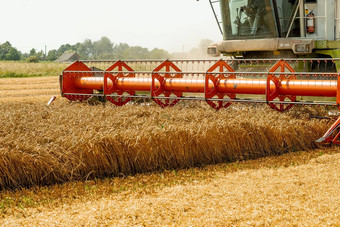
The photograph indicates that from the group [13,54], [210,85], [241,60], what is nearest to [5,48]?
[13,54]

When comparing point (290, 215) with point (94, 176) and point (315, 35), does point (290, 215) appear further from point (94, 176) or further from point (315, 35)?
point (315, 35)

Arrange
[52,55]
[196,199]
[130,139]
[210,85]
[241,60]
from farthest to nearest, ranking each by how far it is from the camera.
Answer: [52,55] < [241,60] < [210,85] < [130,139] < [196,199]

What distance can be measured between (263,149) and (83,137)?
2096 millimetres

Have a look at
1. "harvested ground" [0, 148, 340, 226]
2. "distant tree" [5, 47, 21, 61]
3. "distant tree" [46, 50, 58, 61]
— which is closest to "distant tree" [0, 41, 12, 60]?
"distant tree" [5, 47, 21, 61]

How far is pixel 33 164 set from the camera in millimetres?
3713

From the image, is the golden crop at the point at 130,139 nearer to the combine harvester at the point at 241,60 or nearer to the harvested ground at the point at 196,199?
the harvested ground at the point at 196,199

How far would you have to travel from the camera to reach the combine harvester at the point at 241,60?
6.31 metres

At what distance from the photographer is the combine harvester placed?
6312mm

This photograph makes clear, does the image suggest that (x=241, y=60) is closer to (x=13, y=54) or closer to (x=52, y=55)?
(x=13, y=54)

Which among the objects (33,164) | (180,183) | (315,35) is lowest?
(180,183)

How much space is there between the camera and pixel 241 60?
7.39 meters

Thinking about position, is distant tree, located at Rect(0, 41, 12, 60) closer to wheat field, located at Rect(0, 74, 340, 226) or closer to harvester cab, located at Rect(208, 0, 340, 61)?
harvester cab, located at Rect(208, 0, 340, 61)

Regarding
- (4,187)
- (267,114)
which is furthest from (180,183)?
(267,114)

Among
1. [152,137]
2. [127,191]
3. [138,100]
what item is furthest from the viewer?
[138,100]
